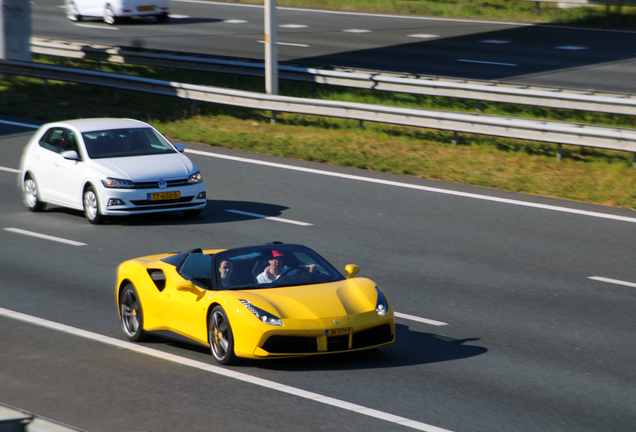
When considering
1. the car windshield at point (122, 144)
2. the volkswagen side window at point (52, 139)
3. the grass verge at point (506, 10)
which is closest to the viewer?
the car windshield at point (122, 144)

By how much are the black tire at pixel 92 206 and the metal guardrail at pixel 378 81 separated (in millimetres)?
9405

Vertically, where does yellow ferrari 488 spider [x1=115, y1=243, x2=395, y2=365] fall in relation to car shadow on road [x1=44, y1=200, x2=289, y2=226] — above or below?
above


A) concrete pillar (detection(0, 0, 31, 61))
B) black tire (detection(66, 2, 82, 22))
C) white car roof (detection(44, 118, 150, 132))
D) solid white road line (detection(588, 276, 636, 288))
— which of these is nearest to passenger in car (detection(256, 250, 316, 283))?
solid white road line (detection(588, 276, 636, 288))

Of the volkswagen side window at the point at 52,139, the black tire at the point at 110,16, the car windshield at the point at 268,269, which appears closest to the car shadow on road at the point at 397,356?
the car windshield at the point at 268,269

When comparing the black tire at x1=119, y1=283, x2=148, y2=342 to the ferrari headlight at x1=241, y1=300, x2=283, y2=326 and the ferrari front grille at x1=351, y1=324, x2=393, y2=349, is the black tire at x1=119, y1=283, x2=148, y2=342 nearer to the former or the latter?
the ferrari headlight at x1=241, y1=300, x2=283, y2=326

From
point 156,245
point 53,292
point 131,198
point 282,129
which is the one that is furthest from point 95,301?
point 282,129

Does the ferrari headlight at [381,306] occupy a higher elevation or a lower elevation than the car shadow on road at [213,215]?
higher

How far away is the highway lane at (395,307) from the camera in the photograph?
766 centimetres

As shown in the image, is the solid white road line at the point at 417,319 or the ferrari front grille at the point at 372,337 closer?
the ferrari front grille at the point at 372,337

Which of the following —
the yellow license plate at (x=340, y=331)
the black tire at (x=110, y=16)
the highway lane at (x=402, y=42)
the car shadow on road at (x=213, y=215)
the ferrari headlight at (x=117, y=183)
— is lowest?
the car shadow on road at (x=213, y=215)

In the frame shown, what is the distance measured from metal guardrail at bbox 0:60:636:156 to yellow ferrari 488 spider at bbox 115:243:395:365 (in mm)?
10024

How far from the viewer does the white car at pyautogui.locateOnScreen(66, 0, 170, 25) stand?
38500mm

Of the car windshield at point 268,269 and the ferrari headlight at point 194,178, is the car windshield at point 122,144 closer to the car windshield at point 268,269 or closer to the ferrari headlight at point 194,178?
the ferrari headlight at point 194,178

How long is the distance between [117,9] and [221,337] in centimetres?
3170
